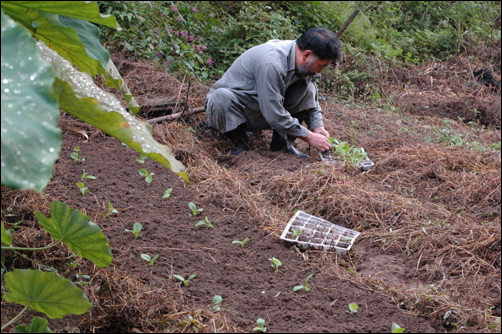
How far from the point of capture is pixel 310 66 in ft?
12.4

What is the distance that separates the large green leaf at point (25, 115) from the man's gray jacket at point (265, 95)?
9.61 ft

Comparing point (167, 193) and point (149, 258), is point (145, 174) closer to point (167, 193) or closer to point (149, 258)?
point (167, 193)

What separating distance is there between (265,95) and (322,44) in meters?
0.56

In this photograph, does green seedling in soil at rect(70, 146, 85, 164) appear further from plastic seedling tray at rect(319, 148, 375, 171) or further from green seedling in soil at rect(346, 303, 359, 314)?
green seedling in soil at rect(346, 303, 359, 314)

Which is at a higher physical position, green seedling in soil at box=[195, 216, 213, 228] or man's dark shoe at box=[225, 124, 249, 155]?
green seedling in soil at box=[195, 216, 213, 228]

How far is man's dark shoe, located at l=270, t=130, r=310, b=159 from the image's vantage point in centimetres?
410

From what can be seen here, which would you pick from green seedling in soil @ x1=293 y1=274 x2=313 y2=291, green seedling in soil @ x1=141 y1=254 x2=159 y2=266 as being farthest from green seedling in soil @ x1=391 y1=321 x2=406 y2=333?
green seedling in soil @ x1=141 y1=254 x2=159 y2=266

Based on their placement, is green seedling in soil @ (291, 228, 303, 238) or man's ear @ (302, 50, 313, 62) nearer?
green seedling in soil @ (291, 228, 303, 238)

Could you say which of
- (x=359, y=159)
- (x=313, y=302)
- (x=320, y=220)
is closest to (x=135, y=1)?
(x=359, y=159)

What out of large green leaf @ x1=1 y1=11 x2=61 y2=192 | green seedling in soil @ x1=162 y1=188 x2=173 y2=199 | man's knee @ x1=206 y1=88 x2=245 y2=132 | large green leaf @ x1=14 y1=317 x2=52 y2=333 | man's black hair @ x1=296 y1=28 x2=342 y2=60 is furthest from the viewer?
man's knee @ x1=206 y1=88 x2=245 y2=132

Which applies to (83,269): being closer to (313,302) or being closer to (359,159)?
(313,302)

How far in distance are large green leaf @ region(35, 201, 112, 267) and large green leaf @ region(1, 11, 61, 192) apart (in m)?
0.80

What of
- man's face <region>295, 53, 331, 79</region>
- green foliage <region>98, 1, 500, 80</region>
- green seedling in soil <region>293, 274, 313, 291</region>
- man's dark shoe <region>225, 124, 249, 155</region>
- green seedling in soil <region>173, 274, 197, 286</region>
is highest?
man's face <region>295, 53, 331, 79</region>

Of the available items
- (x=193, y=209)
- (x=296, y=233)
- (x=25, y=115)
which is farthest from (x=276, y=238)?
(x=25, y=115)
